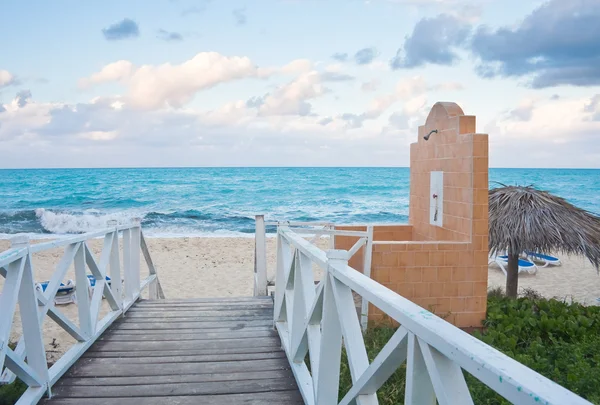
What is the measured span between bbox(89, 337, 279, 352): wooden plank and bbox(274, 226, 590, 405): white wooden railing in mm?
964

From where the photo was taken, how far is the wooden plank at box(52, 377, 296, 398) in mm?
3353

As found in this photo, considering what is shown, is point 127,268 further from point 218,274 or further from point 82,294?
point 218,274

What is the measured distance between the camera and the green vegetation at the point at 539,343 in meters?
3.89

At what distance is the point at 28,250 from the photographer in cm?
322

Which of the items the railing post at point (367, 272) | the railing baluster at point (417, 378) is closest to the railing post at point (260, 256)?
the railing post at point (367, 272)

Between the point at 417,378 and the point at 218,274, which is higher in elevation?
the point at 417,378

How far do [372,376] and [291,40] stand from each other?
21.7 m

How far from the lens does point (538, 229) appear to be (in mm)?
7449

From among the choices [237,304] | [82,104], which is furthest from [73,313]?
[82,104]

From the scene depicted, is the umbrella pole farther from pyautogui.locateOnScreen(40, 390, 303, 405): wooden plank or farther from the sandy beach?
pyautogui.locateOnScreen(40, 390, 303, 405): wooden plank

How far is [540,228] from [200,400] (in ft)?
19.5

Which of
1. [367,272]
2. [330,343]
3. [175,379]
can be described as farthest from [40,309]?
[367,272]

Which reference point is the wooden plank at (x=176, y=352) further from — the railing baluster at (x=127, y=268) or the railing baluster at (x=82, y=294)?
the railing baluster at (x=127, y=268)

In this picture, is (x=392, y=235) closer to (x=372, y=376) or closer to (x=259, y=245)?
(x=259, y=245)
